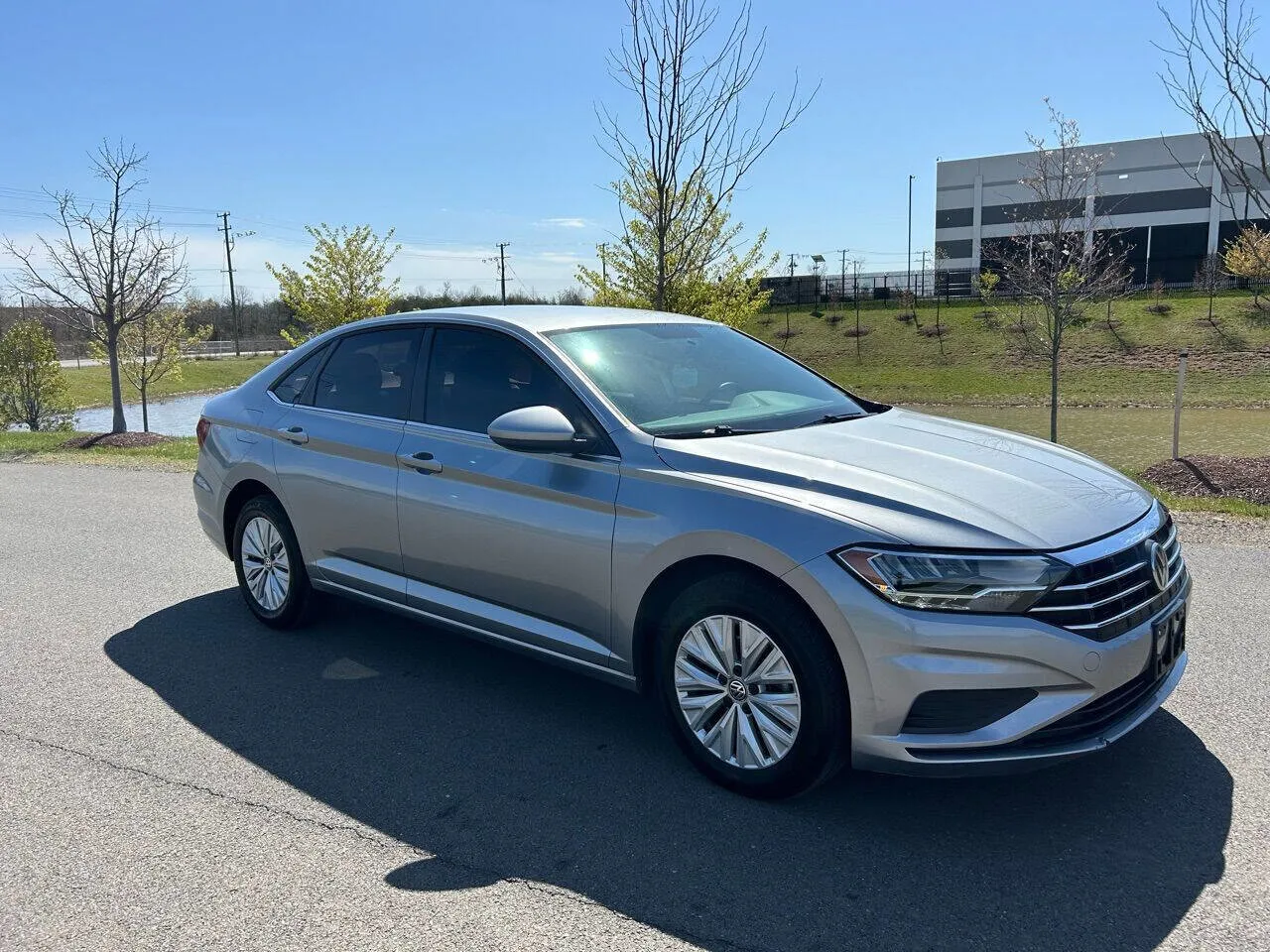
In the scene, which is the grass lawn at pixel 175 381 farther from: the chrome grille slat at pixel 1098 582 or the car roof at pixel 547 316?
the chrome grille slat at pixel 1098 582

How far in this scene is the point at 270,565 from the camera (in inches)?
210

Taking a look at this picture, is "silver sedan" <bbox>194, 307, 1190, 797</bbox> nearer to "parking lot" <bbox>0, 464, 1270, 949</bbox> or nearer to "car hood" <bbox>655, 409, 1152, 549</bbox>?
"car hood" <bbox>655, 409, 1152, 549</bbox>

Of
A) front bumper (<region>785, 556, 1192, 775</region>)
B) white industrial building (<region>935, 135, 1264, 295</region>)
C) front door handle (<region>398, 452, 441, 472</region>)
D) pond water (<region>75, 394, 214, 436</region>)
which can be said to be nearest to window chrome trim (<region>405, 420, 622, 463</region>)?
front door handle (<region>398, 452, 441, 472</region>)

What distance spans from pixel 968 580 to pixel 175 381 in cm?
5107

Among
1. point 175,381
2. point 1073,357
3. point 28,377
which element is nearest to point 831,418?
point 28,377

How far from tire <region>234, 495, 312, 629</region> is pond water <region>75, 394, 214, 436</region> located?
82.0 feet

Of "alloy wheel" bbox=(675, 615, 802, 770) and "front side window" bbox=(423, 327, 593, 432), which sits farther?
"front side window" bbox=(423, 327, 593, 432)

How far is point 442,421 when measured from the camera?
4.40 meters

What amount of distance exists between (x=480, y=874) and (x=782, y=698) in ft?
3.57

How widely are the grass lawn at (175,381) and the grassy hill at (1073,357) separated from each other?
90.6 ft

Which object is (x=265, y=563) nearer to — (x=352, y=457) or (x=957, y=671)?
(x=352, y=457)

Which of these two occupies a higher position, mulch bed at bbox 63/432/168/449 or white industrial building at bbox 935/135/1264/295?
white industrial building at bbox 935/135/1264/295

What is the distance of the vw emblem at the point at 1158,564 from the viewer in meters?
3.22

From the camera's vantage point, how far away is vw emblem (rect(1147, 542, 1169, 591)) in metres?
3.22
